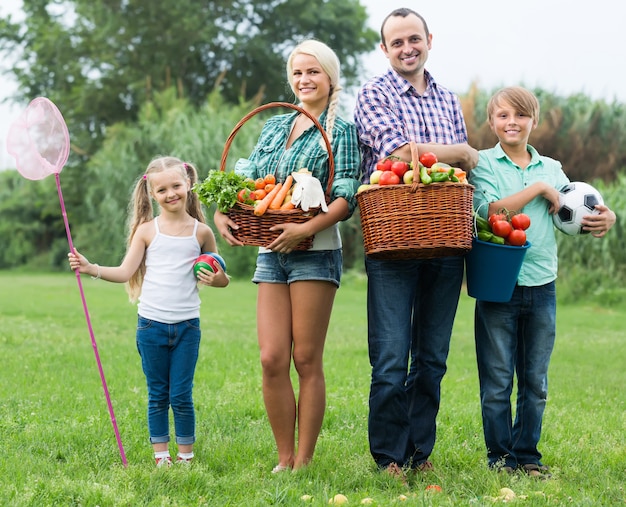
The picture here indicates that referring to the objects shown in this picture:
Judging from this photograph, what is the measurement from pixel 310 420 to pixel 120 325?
25.6 ft

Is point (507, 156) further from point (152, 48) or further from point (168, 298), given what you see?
point (152, 48)

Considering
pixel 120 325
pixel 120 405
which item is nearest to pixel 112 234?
pixel 120 325

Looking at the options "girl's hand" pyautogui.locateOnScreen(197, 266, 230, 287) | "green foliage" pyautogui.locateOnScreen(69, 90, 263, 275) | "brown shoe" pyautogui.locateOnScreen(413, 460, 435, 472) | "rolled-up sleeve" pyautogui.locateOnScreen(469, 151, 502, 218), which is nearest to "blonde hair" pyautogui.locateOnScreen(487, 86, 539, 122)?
"rolled-up sleeve" pyautogui.locateOnScreen(469, 151, 502, 218)

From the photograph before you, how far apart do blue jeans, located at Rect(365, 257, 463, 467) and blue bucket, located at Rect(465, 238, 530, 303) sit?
157mm

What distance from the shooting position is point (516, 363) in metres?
4.65

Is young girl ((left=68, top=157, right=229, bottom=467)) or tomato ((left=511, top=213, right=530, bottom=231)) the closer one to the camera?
tomato ((left=511, top=213, right=530, bottom=231))

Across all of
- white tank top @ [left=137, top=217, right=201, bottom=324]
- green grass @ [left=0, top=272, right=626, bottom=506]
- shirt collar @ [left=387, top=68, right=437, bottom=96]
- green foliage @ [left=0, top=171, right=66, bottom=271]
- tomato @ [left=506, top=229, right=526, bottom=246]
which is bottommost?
green foliage @ [left=0, top=171, right=66, bottom=271]

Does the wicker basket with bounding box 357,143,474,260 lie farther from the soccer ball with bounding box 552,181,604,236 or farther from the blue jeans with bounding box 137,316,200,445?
the blue jeans with bounding box 137,316,200,445

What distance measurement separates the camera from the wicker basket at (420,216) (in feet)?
12.8

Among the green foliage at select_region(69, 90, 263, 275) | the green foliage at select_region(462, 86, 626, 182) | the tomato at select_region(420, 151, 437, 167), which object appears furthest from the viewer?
the green foliage at select_region(69, 90, 263, 275)

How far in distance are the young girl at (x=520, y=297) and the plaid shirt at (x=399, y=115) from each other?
0.27 m

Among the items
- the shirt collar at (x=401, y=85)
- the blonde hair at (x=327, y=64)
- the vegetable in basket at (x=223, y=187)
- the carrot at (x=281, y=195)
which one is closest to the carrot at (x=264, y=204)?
the carrot at (x=281, y=195)

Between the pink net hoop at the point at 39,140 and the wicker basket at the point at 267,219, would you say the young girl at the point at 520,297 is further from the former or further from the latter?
the pink net hoop at the point at 39,140

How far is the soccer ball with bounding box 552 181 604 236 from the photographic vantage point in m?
4.30
